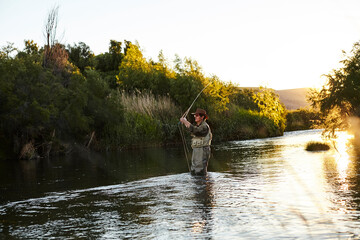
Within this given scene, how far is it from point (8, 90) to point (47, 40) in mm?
14066

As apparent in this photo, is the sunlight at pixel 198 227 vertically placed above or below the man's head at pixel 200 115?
below

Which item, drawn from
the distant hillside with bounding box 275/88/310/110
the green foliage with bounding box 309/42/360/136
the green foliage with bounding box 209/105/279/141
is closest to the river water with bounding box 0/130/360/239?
the green foliage with bounding box 309/42/360/136

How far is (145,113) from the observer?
101ft

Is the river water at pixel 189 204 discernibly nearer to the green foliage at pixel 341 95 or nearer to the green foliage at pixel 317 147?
the green foliage at pixel 317 147

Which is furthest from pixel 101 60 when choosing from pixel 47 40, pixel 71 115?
pixel 71 115

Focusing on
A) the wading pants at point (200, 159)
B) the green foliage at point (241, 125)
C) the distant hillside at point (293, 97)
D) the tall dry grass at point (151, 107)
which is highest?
the distant hillside at point (293, 97)

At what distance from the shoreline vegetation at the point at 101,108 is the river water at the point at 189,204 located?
9.31 m

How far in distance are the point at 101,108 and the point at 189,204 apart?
794 inches

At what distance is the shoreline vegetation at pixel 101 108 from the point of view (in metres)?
24.2

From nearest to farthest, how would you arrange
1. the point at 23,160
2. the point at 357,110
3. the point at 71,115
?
1. the point at 357,110
2. the point at 23,160
3. the point at 71,115

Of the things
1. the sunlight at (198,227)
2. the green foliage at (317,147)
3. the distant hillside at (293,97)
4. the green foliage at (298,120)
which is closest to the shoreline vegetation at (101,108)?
the green foliage at (317,147)

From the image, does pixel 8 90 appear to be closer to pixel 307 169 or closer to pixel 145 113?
pixel 145 113

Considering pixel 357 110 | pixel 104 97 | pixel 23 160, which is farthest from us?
pixel 104 97

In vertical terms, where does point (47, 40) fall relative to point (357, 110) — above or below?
above
